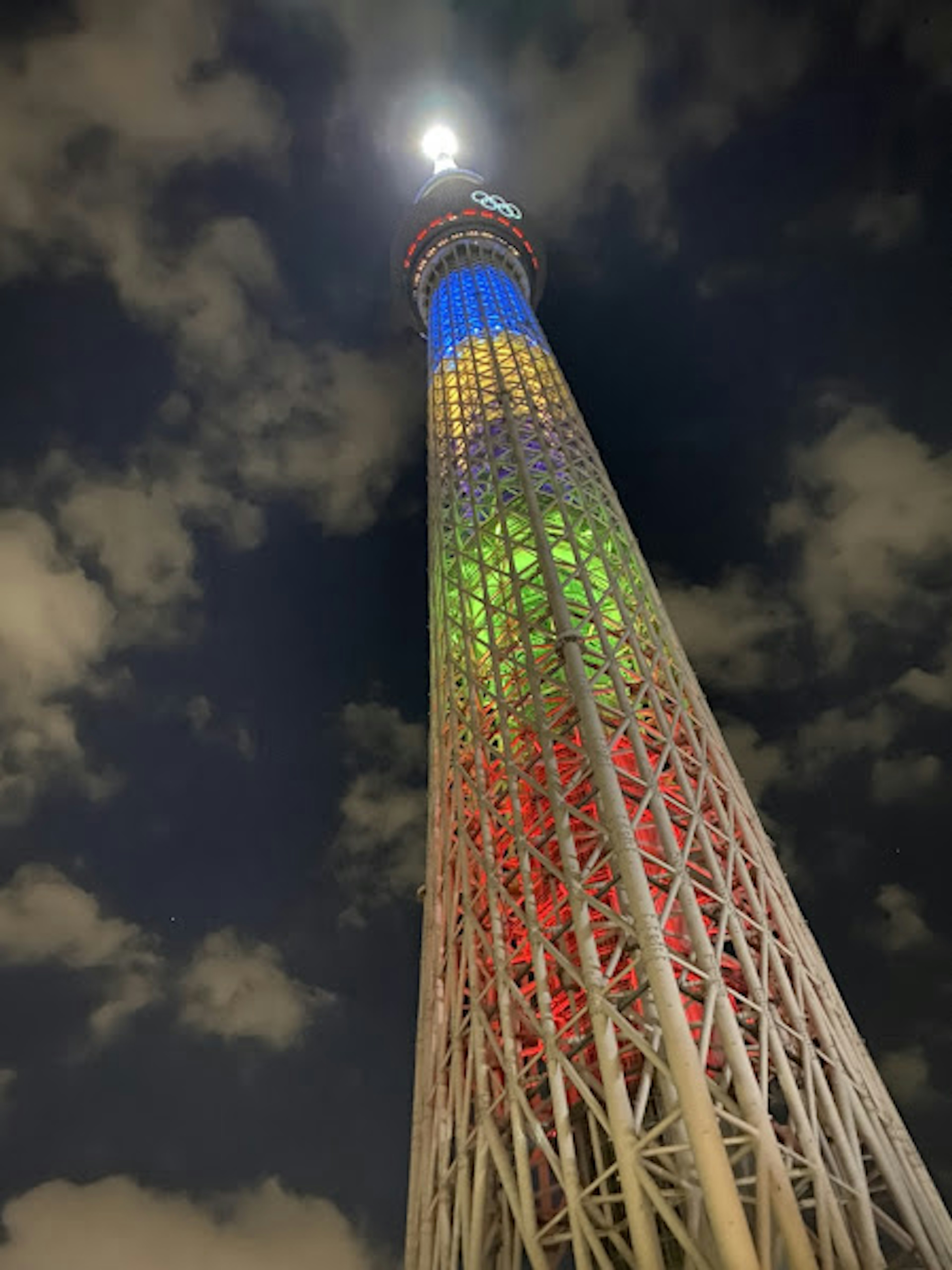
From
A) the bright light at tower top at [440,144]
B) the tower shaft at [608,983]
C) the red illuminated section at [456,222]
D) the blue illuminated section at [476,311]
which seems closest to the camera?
the tower shaft at [608,983]

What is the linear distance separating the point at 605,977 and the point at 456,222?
29.7 metres

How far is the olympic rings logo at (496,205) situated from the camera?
34875mm

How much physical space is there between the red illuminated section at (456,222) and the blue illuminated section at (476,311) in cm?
216

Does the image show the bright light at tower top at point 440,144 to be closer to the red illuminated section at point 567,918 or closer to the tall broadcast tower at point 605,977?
the tall broadcast tower at point 605,977

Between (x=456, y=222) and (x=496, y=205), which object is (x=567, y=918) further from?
(x=496, y=205)

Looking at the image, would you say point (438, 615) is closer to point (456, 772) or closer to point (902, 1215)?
point (456, 772)

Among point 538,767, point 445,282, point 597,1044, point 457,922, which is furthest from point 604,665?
point 445,282

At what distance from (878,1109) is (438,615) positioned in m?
13.4

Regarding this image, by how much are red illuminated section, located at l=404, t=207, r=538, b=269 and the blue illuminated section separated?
7.08ft

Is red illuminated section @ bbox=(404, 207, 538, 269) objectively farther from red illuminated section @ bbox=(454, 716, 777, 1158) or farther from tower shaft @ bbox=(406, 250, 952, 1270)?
red illuminated section @ bbox=(454, 716, 777, 1158)

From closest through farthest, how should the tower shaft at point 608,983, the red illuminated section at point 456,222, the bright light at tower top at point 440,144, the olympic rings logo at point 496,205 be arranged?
the tower shaft at point 608,983
the red illuminated section at point 456,222
the olympic rings logo at point 496,205
the bright light at tower top at point 440,144

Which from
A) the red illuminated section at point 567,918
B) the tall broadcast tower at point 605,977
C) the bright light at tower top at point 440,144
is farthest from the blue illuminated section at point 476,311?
the red illuminated section at point 567,918

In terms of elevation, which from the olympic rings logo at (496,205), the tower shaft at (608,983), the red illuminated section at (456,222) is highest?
the olympic rings logo at (496,205)

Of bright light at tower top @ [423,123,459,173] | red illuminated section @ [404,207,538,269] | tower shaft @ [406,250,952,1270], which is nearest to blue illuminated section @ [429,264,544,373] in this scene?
red illuminated section @ [404,207,538,269]
